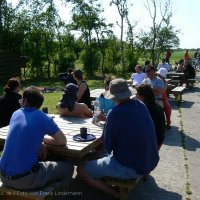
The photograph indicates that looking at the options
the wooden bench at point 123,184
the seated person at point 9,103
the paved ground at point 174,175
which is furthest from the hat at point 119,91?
the seated person at point 9,103

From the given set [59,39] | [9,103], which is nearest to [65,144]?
[9,103]

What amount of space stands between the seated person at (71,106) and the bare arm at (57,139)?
4.35ft

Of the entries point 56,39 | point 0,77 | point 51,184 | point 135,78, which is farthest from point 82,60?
point 51,184

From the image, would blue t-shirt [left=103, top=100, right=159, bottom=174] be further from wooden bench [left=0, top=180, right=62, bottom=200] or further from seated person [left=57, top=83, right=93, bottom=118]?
seated person [left=57, top=83, right=93, bottom=118]

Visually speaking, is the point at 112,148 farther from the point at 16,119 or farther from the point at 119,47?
the point at 119,47

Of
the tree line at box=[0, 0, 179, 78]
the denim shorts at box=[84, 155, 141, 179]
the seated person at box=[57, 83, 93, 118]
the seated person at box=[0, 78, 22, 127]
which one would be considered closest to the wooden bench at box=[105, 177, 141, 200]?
the denim shorts at box=[84, 155, 141, 179]

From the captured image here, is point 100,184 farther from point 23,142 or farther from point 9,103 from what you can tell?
point 9,103

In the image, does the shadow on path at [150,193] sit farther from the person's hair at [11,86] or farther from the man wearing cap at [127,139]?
the person's hair at [11,86]

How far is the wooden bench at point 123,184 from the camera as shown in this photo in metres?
3.68

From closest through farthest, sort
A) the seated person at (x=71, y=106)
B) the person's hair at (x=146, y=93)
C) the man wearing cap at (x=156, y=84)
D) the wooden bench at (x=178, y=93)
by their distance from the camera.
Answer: the person's hair at (x=146, y=93)
the seated person at (x=71, y=106)
the man wearing cap at (x=156, y=84)
the wooden bench at (x=178, y=93)

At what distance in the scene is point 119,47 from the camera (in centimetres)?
2236

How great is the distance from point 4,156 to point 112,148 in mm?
1122

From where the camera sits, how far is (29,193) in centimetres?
332

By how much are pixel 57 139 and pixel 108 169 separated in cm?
64
